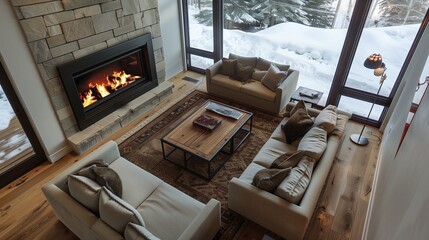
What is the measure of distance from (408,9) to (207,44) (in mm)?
3464

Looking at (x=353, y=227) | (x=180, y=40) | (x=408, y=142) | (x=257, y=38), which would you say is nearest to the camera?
(x=408, y=142)

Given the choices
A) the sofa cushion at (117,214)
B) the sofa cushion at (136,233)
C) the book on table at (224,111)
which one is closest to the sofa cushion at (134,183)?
the sofa cushion at (117,214)

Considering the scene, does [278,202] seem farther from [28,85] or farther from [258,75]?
[28,85]

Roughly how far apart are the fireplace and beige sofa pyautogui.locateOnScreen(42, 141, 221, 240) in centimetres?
131

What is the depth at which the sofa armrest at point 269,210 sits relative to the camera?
8.11 ft

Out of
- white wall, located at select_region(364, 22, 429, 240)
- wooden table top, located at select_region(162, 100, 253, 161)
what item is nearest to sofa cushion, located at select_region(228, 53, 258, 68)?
wooden table top, located at select_region(162, 100, 253, 161)

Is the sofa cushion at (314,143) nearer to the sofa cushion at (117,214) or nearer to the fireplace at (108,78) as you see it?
the sofa cushion at (117,214)

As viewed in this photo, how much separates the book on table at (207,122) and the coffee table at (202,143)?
43 mm

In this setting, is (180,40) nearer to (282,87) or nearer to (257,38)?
(257,38)

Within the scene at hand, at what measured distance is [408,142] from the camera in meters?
2.25

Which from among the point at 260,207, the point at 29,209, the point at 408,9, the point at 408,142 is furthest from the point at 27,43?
the point at 408,9

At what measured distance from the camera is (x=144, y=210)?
2.66 meters

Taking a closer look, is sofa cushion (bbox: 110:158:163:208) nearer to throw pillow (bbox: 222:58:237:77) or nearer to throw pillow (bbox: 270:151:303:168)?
throw pillow (bbox: 270:151:303:168)

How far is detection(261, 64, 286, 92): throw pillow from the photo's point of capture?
453cm
